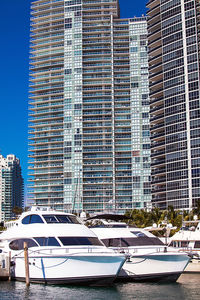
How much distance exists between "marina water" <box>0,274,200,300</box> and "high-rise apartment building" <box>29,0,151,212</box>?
11298 cm

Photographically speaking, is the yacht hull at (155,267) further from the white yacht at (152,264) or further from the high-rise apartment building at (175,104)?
the high-rise apartment building at (175,104)

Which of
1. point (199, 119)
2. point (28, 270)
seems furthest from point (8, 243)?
point (199, 119)

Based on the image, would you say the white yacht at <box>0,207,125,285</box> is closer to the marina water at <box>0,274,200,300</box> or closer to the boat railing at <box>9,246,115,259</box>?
the boat railing at <box>9,246,115,259</box>

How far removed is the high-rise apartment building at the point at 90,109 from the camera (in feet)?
512

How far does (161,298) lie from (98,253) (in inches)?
224

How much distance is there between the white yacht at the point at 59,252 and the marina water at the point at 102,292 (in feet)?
2.60

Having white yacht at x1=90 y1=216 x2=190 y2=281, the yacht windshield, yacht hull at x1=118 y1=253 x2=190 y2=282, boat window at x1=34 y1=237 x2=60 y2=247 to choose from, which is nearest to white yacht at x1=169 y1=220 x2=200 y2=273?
white yacht at x1=90 y1=216 x2=190 y2=281

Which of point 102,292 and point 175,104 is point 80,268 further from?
point 175,104

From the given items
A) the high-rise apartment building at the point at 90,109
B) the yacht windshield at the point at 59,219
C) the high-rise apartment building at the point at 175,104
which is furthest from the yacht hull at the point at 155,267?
the high-rise apartment building at the point at 90,109

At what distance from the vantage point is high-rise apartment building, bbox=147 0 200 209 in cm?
12681

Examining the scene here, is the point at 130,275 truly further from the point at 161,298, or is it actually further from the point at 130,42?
the point at 130,42

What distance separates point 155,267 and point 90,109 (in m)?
125

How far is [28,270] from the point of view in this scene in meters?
37.3

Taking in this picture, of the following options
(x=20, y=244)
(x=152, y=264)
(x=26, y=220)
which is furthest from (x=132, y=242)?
(x=20, y=244)
